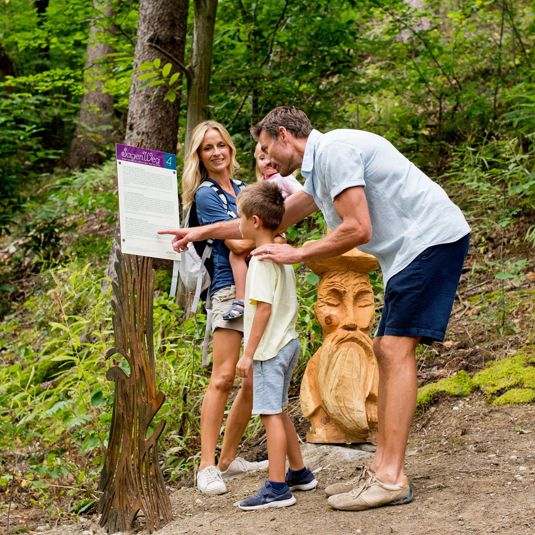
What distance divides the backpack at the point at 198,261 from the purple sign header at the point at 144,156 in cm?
46

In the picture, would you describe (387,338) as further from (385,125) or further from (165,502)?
(385,125)

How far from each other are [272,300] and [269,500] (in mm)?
1006

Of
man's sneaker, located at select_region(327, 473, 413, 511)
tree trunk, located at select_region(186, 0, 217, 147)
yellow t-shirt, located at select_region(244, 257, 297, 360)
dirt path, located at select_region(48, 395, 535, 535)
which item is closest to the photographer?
dirt path, located at select_region(48, 395, 535, 535)

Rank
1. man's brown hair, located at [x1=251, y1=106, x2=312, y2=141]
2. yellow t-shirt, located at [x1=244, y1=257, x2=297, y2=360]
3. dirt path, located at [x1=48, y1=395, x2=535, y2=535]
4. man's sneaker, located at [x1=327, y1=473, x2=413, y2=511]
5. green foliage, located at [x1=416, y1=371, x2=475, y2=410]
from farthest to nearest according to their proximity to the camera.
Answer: green foliage, located at [x1=416, y1=371, x2=475, y2=410]
yellow t-shirt, located at [x1=244, y1=257, x2=297, y2=360]
man's brown hair, located at [x1=251, y1=106, x2=312, y2=141]
man's sneaker, located at [x1=327, y1=473, x2=413, y2=511]
dirt path, located at [x1=48, y1=395, x2=535, y2=535]

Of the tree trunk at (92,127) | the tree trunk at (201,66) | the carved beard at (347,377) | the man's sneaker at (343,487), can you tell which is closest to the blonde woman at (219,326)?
the carved beard at (347,377)

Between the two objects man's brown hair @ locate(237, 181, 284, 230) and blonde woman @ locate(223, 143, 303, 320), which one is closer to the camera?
man's brown hair @ locate(237, 181, 284, 230)

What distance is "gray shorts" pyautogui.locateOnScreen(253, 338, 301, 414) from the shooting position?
3.98 meters

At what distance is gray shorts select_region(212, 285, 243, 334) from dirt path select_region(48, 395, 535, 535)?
3.04 ft

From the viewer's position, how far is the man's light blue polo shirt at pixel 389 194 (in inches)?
146

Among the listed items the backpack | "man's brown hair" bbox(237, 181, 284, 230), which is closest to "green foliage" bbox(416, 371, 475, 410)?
the backpack

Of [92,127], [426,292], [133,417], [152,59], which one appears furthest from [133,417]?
[92,127]

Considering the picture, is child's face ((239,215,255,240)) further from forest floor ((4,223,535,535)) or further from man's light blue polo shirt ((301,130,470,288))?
forest floor ((4,223,535,535))

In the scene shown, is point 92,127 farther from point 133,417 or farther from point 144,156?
point 133,417

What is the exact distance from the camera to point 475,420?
4992 mm
